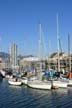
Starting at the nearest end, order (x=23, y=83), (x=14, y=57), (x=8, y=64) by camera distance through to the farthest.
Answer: (x=23, y=83)
(x=8, y=64)
(x=14, y=57)

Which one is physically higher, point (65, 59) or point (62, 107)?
point (65, 59)

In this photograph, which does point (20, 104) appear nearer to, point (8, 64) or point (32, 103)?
point (32, 103)

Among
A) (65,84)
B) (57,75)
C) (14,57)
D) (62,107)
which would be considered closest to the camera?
(62,107)

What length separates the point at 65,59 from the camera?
14225 cm

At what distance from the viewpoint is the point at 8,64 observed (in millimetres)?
168750

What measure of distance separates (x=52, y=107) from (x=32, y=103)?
4.43 meters

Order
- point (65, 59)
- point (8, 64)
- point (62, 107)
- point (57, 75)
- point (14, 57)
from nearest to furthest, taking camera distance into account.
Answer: point (62, 107) < point (57, 75) < point (65, 59) < point (8, 64) < point (14, 57)

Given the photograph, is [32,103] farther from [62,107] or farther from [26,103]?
[62,107]

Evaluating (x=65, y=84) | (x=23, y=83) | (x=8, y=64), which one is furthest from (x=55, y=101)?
(x=8, y=64)

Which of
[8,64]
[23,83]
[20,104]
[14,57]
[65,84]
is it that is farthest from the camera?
[14,57]

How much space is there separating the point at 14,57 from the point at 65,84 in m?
124

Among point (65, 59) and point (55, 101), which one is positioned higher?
point (65, 59)

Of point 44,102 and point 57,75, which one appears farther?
point 57,75

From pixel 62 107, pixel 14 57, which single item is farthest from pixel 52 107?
pixel 14 57
